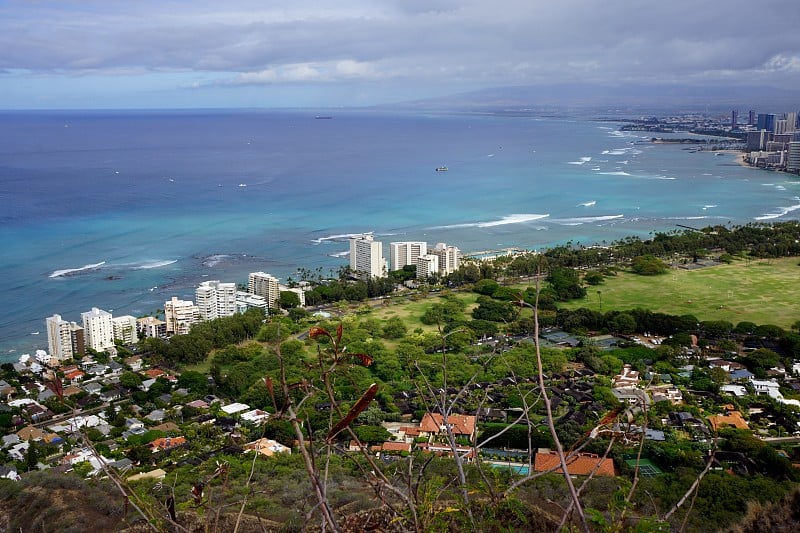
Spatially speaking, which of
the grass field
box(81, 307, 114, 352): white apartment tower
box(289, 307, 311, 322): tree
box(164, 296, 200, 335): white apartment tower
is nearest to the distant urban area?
the grass field

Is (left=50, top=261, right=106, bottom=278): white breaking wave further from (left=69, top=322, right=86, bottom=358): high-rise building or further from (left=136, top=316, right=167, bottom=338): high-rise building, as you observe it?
(left=69, top=322, right=86, bottom=358): high-rise building

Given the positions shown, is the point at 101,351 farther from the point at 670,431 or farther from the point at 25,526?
the point at 670,431

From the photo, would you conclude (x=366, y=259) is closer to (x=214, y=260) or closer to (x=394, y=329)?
(x=214, y=260)

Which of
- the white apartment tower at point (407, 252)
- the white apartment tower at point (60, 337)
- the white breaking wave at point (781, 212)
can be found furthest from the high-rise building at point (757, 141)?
the white apartment tower at point (60, 337)

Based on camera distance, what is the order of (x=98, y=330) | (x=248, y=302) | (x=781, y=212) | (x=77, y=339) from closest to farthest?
(x=77, y=339)
(x=98, y=330)
(x=248, y=302)
(x=781, y=212)

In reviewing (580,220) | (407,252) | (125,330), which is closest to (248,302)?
(125,330)

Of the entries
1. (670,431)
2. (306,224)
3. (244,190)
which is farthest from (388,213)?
(670,431)
